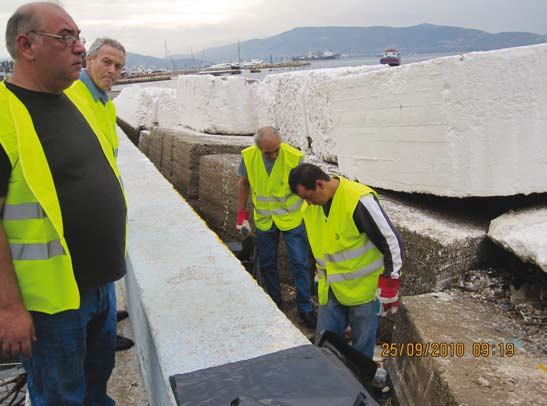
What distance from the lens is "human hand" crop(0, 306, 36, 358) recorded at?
1.44 m

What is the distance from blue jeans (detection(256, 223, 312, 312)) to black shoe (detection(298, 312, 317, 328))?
39 mm

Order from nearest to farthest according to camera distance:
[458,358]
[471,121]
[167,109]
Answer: [458,358]
[471,121]
[167,109]

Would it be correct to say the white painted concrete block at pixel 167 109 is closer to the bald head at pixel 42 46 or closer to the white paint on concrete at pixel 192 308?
the white paint on concrete at pixel 192 308

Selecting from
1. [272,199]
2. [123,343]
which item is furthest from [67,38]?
[272,199]

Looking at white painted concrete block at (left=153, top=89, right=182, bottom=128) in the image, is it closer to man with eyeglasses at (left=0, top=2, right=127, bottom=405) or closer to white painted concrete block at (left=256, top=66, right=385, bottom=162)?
white painted concrete block at (left=256, top=66, right=385, bottom=162)

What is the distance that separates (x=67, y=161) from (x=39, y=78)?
292mm

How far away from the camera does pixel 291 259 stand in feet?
14.9

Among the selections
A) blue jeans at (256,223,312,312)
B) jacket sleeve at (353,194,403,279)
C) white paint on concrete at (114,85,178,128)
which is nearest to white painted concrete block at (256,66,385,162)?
blue jeans at (256,223,312,312)

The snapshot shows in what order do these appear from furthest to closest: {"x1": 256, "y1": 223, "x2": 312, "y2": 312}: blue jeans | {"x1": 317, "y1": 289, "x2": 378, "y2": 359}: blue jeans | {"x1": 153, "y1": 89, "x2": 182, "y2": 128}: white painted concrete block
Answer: {"x1": 153, "y1": 89, "x2": 182, "y2": 128}: white painted concrete block < {"x1": 256, "y1": 223, "x2": 312, "y2": 312}: blue jeans < {"x1": 317, "y1": 289, "x2": 378, "y2": 359}: blue jeans

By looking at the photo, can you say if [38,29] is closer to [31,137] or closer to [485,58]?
[31,137]

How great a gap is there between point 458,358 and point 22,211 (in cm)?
216

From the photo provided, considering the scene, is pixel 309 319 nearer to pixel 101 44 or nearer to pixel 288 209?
pixel 288 209

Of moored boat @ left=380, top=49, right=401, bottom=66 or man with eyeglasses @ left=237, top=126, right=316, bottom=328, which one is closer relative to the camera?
man with eyeglasses @ left=237, top=126, right=316, bottom=328

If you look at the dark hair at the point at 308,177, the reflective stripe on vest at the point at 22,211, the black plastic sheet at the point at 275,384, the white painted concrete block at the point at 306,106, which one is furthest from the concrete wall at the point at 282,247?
the reflective stripe on vest at the point at 22,211
